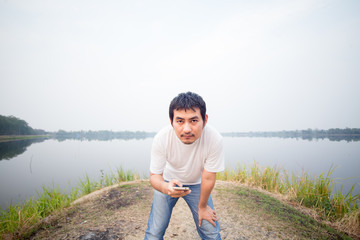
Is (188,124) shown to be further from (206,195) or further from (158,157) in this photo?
(206,195)

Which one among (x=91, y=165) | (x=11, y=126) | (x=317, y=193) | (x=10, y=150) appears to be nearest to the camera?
(x=317, y=193)

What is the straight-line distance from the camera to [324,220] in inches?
146

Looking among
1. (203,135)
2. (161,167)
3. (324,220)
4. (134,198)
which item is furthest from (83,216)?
(324,220)

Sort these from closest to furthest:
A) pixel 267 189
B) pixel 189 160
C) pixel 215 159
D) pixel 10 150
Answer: pixel 215 159 < pixel 189 160 < pixel 267 189 < pixel 10 150

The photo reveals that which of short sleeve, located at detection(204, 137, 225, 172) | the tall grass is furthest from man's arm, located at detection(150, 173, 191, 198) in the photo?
the tall grass

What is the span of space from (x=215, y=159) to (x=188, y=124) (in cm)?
51

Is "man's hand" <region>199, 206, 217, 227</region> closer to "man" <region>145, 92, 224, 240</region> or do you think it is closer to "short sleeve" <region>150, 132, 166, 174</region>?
"man" <region>145, 92, 224, 240</region>

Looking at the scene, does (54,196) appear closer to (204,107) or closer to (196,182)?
(196,182)

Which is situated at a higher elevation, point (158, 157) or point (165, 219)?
point (158, 157)

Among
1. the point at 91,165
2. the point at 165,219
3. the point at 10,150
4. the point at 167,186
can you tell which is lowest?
the point at 10,150

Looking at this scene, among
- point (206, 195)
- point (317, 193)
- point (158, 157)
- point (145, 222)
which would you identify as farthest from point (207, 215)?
point (317, 193)

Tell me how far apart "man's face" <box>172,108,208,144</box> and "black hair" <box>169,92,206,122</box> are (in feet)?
0.14

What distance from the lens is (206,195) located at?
1.85 m

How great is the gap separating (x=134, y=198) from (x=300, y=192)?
4607mm
